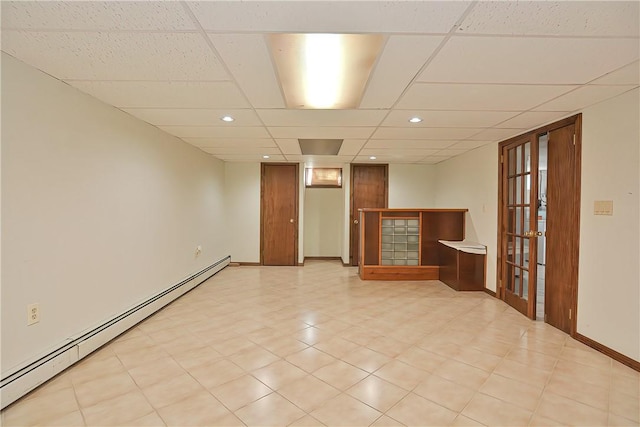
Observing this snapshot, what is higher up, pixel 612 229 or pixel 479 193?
pixel 479 193

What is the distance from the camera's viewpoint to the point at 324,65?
6.40ft

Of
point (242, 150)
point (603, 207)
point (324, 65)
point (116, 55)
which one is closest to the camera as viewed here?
point (116, 55)

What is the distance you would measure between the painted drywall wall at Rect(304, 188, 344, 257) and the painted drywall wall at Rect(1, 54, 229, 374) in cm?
385

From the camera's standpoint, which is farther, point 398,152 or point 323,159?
point 323,159

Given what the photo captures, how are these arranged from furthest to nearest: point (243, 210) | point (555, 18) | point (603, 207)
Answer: point (243, 210)
point (603, 207)
point (555, 18)

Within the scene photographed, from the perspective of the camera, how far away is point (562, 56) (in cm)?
180

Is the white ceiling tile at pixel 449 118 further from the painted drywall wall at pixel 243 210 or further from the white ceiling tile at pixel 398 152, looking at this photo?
the painted drywall wall at pixel 243 210

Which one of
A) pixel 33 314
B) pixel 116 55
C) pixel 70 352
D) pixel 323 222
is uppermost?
pixel 116 55

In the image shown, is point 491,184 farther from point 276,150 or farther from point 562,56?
point 276,150

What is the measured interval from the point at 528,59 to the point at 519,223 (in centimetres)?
243

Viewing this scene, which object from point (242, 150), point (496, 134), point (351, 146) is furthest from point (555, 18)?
point (242, 150)

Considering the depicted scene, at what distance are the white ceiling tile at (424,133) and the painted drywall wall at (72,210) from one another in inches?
107

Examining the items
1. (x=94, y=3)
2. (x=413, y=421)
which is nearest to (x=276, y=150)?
(x=94, y=3)

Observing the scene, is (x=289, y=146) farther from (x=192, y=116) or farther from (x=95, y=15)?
(x=95, y=15)
